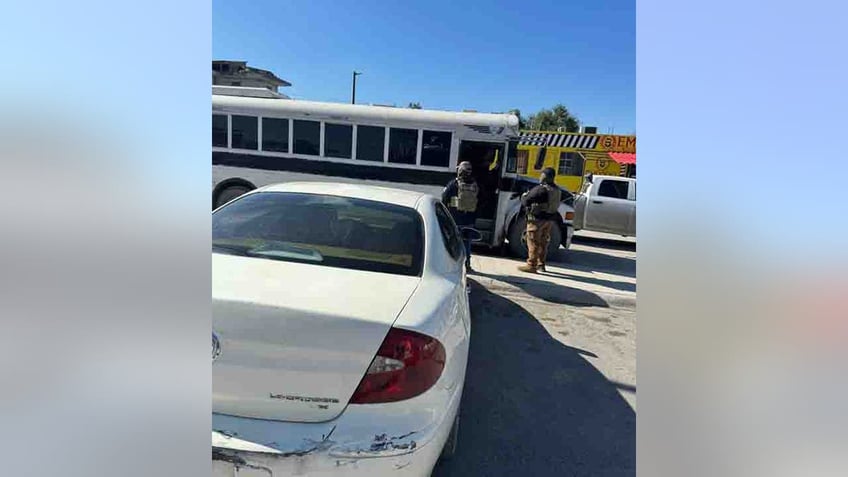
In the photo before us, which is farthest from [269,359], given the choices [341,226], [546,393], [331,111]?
[331,111]

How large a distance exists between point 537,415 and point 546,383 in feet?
1.72

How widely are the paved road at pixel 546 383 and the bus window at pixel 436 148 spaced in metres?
2.61

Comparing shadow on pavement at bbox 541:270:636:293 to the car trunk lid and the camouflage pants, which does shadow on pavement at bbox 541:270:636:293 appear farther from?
the car trunk lid

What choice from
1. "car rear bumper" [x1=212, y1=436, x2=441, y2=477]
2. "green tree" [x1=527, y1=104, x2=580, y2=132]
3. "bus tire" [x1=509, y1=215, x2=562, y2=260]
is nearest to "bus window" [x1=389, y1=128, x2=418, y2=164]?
"bus tire" [x1=509, y1=215, x2=562, y2=260]

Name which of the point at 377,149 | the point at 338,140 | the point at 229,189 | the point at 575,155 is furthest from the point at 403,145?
the point at 575,155

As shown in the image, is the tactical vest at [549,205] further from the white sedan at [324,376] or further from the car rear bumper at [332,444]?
the car rear bumper at [332,444]

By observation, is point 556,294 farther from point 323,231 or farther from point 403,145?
point 323,231

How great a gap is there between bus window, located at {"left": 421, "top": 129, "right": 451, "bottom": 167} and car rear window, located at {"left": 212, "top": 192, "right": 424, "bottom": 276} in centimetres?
555

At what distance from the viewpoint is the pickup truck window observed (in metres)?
10.5

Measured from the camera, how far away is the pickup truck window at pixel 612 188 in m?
10.5

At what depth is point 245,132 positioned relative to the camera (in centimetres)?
870
